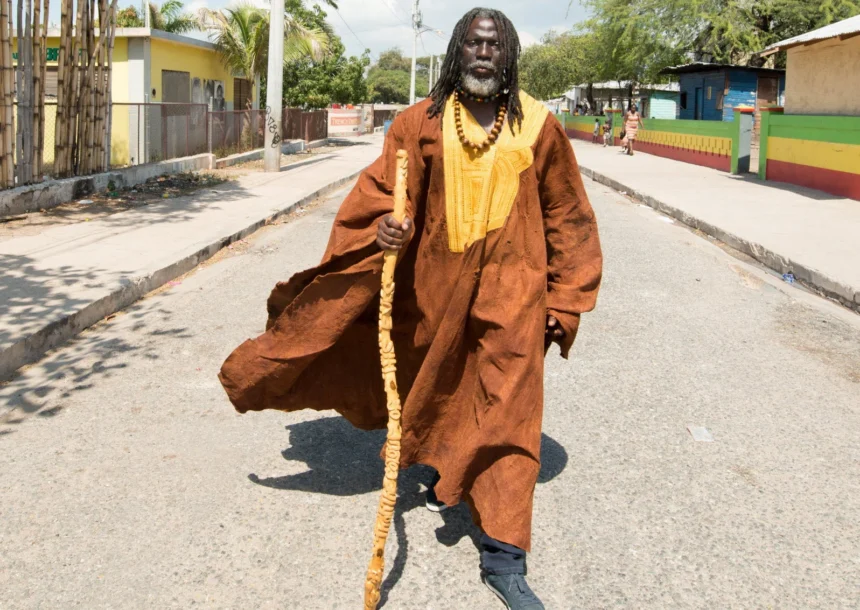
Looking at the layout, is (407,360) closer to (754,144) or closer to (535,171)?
(535,171)

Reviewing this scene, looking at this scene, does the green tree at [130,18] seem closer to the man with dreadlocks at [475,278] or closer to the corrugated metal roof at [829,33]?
the corrugated metal roof at [829,33]

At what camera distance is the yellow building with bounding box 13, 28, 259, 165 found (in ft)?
Answer: 56.0

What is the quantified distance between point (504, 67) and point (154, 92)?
19083mm

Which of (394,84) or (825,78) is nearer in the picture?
(825,78)

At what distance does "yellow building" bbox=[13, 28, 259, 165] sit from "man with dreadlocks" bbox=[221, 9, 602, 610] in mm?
13778

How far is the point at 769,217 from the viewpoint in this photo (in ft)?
42.3

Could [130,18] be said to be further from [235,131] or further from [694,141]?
[694,141]

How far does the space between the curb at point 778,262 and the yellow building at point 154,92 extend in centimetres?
911

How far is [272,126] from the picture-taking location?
19969 mm

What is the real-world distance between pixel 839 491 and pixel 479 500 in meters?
1.77

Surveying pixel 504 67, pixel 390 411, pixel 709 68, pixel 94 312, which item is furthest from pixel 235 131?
pixel 390 411

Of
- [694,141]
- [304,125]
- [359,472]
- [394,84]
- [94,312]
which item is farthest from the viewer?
[394,84]

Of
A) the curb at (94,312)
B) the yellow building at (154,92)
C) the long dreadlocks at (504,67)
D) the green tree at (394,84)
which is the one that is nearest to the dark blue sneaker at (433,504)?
the long dreadlocks at (504,67)

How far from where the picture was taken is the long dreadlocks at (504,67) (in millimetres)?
3287
